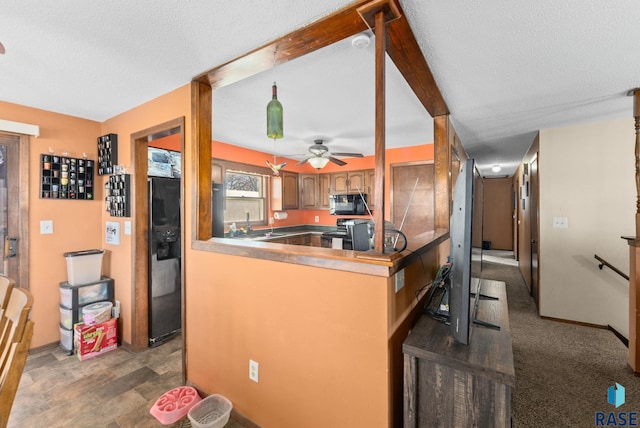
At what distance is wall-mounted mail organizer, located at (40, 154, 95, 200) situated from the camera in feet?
8.80

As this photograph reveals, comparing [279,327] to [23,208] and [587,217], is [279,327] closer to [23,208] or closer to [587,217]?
[23,208]

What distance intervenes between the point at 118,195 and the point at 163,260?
2.50ft

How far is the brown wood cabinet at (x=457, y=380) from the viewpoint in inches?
41.1

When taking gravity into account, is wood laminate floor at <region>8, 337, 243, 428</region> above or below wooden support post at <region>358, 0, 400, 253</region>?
below

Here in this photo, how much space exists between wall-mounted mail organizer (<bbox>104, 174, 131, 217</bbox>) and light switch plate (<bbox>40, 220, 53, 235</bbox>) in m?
0.49

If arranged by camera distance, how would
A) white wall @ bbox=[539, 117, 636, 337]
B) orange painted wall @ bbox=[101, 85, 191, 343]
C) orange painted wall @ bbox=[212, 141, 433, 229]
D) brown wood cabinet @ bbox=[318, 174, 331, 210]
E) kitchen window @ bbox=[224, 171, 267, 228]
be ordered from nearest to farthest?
1. orange painted wall @ bbox=[101, 85, 191, 343]
2. white wall @ bbox=[539, 117, 636, 337]
3. orange painted wall @ bbox=[212, 141, 433, 229]
4. kitchen window @ bbox=[224, 171, 267, 228]
5. brown wood cabinet @ bbox=[318, 174, 331, 210]

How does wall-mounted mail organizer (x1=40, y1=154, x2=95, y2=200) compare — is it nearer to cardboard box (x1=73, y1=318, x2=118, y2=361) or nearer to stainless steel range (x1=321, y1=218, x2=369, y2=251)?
cardboard box (x1=73, y1=318, x2=118, y2=361)

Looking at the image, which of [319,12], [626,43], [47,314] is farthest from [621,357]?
[47,314]

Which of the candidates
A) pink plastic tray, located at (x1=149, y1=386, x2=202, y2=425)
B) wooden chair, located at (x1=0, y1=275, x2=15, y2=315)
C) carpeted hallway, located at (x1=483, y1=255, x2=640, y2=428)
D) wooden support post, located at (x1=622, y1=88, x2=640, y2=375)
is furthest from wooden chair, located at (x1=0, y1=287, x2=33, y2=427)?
wooden support post, located at (x1=622, y1=88, x2=640, y2=375)

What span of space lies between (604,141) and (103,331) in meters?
5.58

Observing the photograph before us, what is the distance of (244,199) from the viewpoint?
4.68 m

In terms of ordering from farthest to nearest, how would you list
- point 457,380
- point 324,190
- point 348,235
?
point 324,190 → point 348,235 → point 457,380

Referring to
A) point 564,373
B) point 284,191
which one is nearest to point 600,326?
point 564,373

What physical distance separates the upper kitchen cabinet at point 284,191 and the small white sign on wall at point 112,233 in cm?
A: 250
